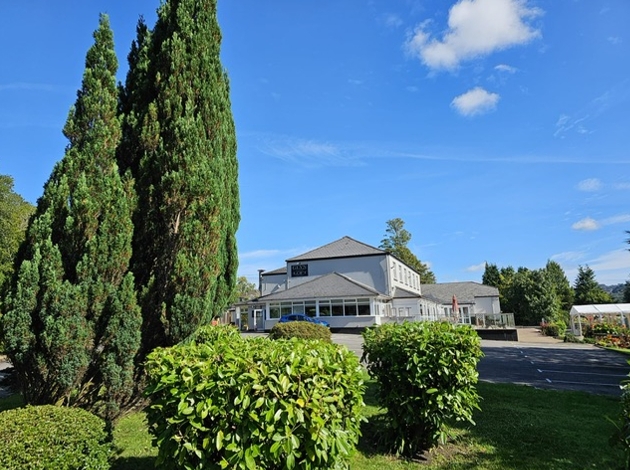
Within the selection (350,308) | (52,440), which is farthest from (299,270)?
(52,440)

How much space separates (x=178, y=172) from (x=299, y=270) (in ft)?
121

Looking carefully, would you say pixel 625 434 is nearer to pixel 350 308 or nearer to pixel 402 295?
pixel 350 308

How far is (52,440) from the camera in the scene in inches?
141

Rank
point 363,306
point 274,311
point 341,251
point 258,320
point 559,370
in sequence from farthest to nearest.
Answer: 1. point 258,320
2. point 341,251
3. point 274,311
4. point 363,306
5. point 559,370

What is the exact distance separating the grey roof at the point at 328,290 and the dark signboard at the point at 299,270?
3.00 meters

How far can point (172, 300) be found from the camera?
6.09 meters

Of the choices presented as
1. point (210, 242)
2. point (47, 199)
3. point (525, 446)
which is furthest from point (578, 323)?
point (47, 199)

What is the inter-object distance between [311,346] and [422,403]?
2311 millimetres

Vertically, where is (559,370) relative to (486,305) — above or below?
below

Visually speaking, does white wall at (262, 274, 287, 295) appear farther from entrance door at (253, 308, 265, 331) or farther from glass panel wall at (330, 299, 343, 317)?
glass panel wall at (330, 299, 343, 317)

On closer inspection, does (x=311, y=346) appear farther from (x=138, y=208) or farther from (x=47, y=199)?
(x=47, y=199)

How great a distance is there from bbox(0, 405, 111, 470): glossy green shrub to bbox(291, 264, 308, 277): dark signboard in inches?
1510

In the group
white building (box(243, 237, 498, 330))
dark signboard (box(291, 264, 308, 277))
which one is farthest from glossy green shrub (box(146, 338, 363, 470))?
dark signboard (box(291, 264, 308, 277))

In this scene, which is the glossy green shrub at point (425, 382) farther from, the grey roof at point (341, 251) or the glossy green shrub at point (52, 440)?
the grey roof at point (341, 251)
